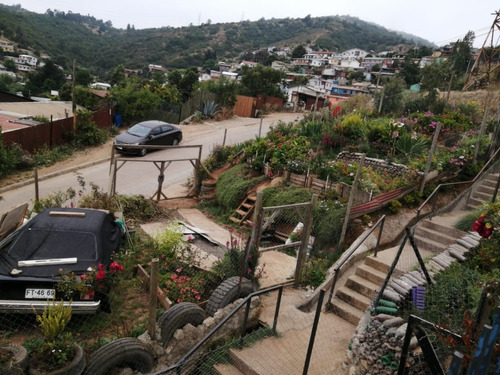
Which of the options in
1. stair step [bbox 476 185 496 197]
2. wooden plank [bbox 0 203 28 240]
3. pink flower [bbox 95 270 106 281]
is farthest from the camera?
stair step [bbox 476 185 496 197]

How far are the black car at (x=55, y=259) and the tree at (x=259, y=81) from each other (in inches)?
1152

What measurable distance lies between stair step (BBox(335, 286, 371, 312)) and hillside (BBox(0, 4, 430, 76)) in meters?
89.7

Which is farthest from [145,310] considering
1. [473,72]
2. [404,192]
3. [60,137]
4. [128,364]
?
[473,72]

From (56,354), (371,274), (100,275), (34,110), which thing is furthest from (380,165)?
(34,110)

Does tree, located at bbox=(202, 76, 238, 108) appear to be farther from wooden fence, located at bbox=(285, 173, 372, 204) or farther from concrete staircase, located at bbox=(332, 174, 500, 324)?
concrete staircase, located at bbox=(332, 174, 500, 324)

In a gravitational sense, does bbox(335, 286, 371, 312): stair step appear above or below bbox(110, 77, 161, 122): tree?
below

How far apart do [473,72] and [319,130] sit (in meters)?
19.2

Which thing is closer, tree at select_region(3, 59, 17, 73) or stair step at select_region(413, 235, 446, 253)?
stair step at select_region(413, 235, 446, 253)

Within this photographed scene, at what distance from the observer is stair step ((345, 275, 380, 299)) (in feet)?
22.0

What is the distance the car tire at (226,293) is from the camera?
5.98 m

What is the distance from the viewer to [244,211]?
12.2m

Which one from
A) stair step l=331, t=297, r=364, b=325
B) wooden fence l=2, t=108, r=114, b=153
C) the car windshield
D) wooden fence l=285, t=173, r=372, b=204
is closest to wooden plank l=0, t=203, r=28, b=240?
stair step l=331, t=297, r=364, b=325

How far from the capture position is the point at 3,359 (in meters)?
4.00

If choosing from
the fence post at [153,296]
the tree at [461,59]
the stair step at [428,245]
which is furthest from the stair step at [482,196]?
the tree at [461,59]
